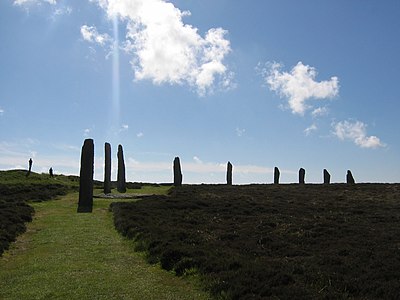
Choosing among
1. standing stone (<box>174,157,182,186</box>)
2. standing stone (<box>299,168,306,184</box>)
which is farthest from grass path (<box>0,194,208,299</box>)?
standing stone (<box>299,168,306,184</box>)

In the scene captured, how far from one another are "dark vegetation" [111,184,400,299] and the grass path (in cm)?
68

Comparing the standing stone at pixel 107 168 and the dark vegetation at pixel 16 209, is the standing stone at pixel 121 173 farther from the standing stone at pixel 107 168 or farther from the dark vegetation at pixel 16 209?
the dark vegetation at pixel 16 209

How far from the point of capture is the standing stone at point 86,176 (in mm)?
28559

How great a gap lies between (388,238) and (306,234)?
3.13 metres

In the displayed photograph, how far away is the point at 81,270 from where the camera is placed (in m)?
12.7

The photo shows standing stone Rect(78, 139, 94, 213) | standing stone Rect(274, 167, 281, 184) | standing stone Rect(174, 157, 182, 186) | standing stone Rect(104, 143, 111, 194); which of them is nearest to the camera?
standing stone Rect(78, 139, 94, 213)

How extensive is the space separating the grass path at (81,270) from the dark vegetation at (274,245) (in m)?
0.68

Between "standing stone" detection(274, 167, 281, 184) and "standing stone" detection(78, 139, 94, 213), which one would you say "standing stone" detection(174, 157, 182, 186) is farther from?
"standing stone" detection(78, 139, 94, 213)

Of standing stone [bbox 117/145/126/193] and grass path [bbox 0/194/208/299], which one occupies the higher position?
standing stone [bbox 117/145/126/193]

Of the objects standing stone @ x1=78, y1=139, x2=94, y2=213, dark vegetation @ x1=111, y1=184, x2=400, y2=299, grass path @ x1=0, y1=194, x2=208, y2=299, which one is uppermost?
standing stone @ x1=78, y1=139, x2=94, y2=213

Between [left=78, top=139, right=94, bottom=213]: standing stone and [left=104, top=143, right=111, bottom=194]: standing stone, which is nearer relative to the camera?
[left=78, top=139, right=94, bottom=213]: standing stone

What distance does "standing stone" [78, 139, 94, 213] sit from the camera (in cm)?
2856

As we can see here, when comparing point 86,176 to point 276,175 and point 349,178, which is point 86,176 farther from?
point 349,178

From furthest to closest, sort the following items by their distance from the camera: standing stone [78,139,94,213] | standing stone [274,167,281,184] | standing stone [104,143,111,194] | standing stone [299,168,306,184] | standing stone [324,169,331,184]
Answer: standing stone [274,167,281,184] < standing stone [299,168,306,184] < standing stone [324,169,331,184] < standing stone [104,143,111,194] < standing stone [78,139,94,213]
